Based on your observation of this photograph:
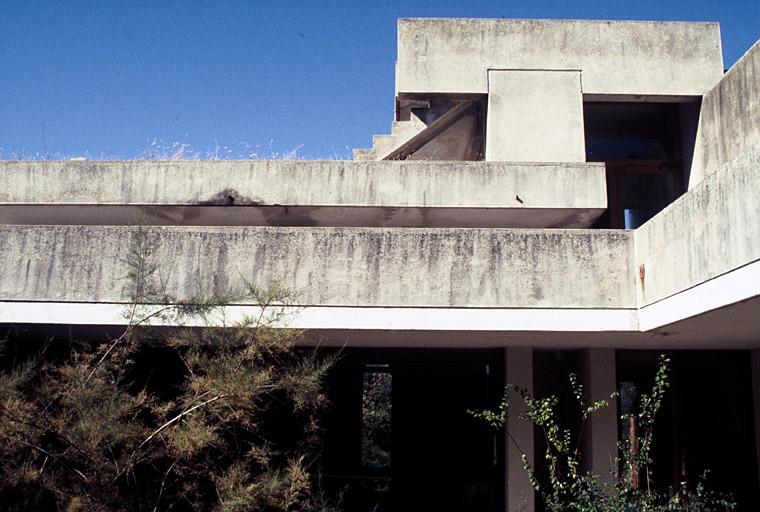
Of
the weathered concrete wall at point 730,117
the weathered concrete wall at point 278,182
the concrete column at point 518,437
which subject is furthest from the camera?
the weathered concrete wall at point 278,182

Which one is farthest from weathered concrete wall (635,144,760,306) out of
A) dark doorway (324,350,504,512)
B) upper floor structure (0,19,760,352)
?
dark doorway (324,350,504,512)

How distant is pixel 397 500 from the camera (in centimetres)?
856

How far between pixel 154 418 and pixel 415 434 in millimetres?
3181

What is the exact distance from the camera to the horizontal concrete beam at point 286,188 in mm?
8727

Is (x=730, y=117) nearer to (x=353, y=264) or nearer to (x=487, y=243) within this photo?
(x=487, y=243)

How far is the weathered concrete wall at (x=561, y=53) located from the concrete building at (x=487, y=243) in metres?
0.03

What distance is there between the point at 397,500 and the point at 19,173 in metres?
5.94

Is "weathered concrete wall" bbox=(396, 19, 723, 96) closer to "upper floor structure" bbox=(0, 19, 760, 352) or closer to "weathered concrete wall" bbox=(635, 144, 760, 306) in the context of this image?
"upper floor structure" bbox=(0, 19, 760, 352)

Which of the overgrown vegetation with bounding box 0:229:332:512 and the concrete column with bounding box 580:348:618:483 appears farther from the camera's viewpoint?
the concrete column with bounding box 580:348:618:483

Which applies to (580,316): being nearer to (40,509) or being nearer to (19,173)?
(40,509)

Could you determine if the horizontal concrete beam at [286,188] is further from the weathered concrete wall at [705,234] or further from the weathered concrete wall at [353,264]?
the weathered concrete wall at [705,234]

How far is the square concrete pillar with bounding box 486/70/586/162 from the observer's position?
9711 mm

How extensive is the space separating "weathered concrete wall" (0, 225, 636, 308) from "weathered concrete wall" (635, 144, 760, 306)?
44 cm

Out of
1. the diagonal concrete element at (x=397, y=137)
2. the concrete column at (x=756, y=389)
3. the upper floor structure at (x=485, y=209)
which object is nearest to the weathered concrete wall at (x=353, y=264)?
the upper floor structure at (x=485, y=209)
